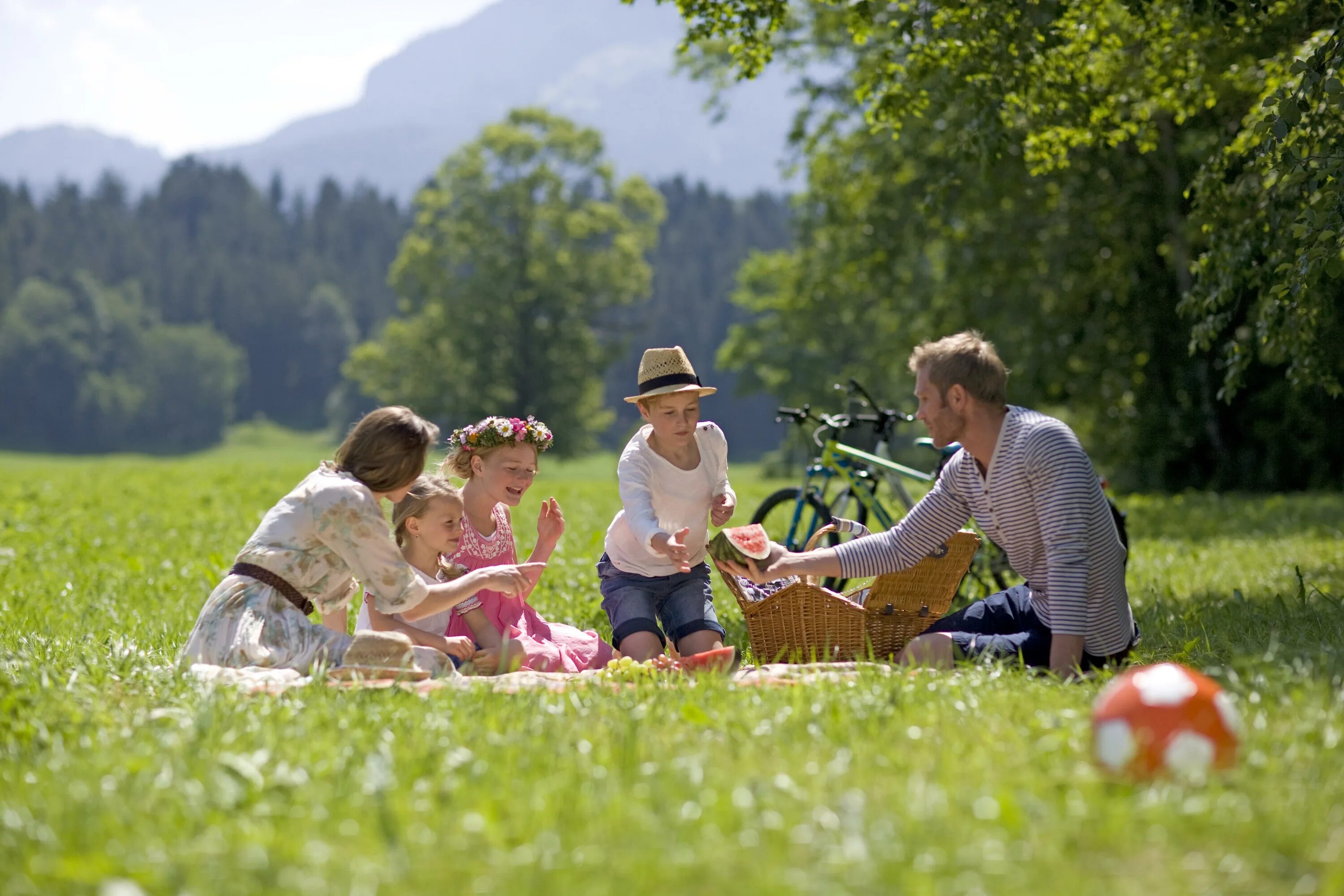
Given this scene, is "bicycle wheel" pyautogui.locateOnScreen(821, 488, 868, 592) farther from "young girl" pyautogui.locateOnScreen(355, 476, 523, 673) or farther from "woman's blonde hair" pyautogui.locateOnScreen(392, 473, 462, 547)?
"woman's blonde hair" pyautogui.locateOnScreen(392, 473, 462, 547)

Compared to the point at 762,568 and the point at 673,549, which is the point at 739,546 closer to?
the point at 762,568

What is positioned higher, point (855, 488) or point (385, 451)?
point (385, 451)

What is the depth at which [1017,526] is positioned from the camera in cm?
538

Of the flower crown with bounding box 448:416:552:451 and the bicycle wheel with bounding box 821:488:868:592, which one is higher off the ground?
the flower crown with bounding box 448:416:552:451

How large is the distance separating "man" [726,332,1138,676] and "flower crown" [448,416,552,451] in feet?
4.57

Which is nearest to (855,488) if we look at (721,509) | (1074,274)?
(721,509)

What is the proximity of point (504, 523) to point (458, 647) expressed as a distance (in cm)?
104

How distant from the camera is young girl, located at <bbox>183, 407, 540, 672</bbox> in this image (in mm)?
5160

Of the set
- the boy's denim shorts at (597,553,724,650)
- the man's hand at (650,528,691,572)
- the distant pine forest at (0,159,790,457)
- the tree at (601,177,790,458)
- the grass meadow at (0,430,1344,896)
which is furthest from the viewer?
the tree at (601,177,790,458)

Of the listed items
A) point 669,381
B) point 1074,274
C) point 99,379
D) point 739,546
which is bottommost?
point 99,379

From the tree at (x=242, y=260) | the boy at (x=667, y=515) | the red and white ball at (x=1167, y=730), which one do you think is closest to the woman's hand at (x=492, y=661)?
the boy at (x=667, y=515)

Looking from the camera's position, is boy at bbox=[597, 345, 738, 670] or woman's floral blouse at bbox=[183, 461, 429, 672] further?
boy at bbox=[597, 345, 738, 670]

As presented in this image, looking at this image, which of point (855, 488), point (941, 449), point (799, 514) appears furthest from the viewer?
point (799, 514)

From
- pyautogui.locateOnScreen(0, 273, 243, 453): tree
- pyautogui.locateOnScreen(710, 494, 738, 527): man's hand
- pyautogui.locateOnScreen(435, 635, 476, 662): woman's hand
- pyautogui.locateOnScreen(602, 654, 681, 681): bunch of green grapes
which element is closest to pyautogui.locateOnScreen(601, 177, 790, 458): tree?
pyautogui.locateOnScreen(0, 273, 243, 453): tree
